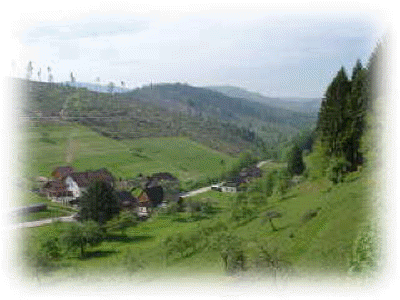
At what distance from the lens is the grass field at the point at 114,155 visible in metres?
65.1

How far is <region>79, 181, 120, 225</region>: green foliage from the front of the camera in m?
39.7

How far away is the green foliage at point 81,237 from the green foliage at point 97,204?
6.02m

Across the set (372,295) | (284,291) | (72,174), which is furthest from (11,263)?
(72,174)

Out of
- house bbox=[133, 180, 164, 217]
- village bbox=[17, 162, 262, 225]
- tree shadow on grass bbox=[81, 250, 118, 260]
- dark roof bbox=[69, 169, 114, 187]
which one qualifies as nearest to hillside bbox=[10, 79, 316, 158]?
village bbox=[17, 162, 262, 225]

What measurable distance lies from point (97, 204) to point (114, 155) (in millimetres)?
32641

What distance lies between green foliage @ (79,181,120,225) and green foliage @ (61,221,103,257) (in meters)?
6.02

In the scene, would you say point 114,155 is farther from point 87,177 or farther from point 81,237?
point 81,237

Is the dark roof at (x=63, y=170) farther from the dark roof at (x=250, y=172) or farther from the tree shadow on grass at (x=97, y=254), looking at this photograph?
the tree shadow on grass at (x=97, y=254)

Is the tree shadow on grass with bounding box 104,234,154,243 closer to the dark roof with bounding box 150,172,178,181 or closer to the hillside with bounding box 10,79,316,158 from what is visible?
the dark roof with bounding box 150,172,178,181

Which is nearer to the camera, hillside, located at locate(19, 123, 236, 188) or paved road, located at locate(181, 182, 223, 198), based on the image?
paved road, located at locate(181, 182, 223, 198)

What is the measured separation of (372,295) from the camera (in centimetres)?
551

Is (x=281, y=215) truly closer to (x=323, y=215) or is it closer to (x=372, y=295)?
(x=323, y=215)

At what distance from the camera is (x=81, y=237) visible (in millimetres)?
31391

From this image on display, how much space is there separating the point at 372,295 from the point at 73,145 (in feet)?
233
